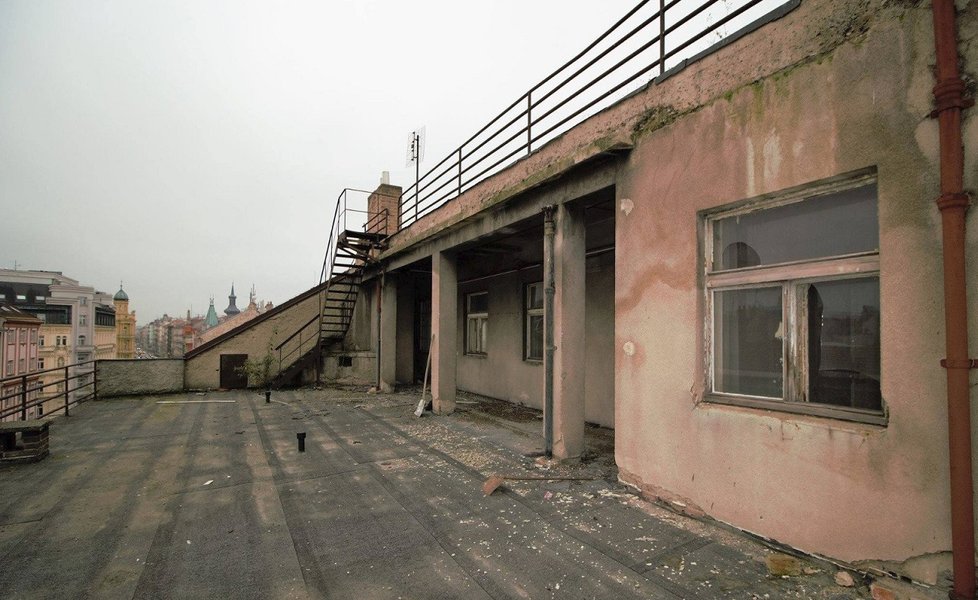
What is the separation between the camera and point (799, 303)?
3492 mm

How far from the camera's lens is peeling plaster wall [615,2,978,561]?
2.66 m

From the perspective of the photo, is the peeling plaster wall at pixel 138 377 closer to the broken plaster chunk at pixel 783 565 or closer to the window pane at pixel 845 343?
the broken plaster chunk at pixel 783 565

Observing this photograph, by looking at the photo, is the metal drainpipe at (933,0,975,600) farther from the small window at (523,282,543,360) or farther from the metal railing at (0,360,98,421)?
the metal railing at (0,360,98,421)

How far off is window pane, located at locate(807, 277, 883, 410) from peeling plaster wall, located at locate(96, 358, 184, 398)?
13799 mm

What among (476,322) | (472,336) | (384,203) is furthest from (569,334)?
(384,203)

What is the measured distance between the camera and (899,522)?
8.84 feet

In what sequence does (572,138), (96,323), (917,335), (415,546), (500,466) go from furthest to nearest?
1. (96,323)
2. (572,138)
3. (500,466)
4. (415,546)
5. (917,335)

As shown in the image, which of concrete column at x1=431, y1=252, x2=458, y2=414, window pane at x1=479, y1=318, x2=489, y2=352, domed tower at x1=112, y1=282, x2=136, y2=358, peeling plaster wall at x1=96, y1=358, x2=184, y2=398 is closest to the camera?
concrete column at x1=431, y1=252, x2=458, y2=414

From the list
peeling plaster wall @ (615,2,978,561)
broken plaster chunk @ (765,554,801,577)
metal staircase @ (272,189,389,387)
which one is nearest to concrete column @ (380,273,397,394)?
metal staircase @ (272,189,389,387)

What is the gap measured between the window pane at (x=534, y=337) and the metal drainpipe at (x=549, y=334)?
3.68m

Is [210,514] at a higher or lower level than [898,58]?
lower

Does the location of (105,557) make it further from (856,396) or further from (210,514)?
(856,396)

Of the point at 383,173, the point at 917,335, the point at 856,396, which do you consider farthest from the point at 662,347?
the point at 383,173

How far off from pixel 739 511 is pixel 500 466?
2.77 m
